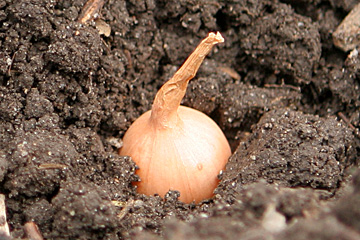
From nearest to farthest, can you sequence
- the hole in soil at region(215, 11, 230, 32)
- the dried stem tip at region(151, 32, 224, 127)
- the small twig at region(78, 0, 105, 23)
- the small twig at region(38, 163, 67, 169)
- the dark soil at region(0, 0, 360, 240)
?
the dark soil at region(0, 0, 360, 240), the small twig at region(38, 163, 67, 169), the dried stem tip at region(151, 32, 224, 127), the small twig at region(78, 0, 105, 23), the hole in soil at region(215, 11, 230, 32)

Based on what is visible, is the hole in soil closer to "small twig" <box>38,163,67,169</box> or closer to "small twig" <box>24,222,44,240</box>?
"small twig" <box>38,163,67,169</box>

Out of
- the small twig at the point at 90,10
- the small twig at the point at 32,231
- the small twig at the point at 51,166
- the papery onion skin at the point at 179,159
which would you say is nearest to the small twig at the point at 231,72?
the papery onion skin at the point at 179,159

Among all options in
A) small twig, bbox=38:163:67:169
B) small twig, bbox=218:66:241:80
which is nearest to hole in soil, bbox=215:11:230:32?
small twig, bbox=218:66:241:80

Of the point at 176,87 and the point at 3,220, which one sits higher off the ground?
the point at 176,87

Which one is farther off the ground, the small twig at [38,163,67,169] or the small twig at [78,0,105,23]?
the small twig at [78,0,105,23]

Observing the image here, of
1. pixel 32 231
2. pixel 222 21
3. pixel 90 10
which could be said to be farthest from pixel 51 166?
pixel 222 21

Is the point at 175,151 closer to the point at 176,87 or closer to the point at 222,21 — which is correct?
the point at 176,87
